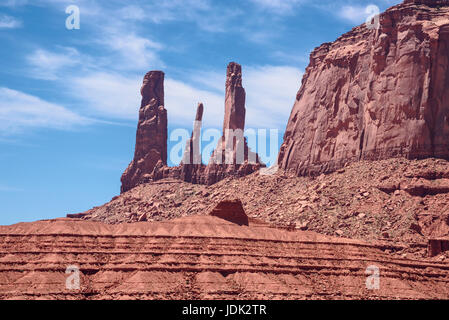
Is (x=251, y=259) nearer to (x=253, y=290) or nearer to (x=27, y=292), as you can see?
(x=253, y=290)

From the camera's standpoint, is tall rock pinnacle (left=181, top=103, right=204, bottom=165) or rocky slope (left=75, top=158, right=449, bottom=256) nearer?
rocky slope (left=75, top=158, right=449, bottom=256)

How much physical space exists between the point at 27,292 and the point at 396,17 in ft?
276

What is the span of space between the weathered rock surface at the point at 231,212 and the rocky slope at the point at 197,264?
2.77 m

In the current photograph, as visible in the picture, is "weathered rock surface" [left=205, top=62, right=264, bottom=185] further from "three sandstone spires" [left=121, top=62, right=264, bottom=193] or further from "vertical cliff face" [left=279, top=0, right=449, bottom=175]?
→ "vertical cliff face" [left=279, top=0, right=449, bottom=175]

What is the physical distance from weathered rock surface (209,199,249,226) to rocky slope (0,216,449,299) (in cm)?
277

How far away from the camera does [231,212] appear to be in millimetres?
113750

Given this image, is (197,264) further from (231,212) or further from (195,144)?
(195,144)

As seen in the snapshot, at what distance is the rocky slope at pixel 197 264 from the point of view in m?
91.8

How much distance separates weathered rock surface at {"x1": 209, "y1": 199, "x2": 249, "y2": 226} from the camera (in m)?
113

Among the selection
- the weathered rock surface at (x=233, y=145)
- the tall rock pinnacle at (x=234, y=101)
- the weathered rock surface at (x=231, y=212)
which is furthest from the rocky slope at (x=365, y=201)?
the tall rock pinnacle at (x=234, y=101)

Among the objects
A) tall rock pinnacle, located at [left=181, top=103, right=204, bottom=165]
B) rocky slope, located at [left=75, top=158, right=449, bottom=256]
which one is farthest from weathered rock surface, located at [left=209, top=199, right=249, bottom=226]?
tall rock pinnacle, located at [left=181, top=103, right=204, bottom=165]

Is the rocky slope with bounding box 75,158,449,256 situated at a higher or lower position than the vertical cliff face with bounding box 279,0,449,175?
lower

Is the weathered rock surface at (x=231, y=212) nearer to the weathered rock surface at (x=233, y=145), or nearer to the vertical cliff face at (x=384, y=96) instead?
the vertical cliff face at (x=384, y=96)
